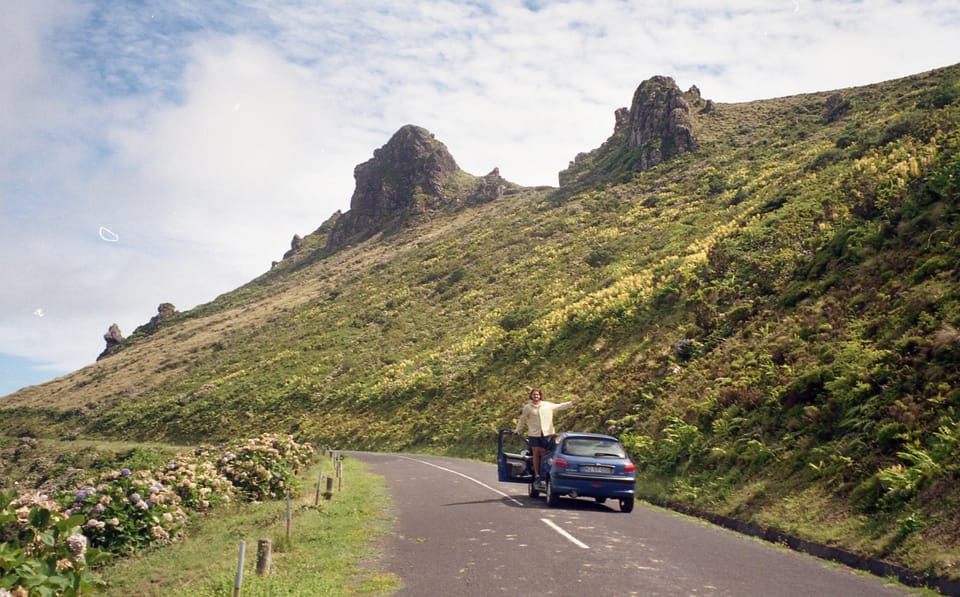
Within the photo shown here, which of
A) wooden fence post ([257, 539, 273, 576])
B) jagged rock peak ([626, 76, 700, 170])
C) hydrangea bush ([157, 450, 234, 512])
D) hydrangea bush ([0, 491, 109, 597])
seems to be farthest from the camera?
jagged rock peak ([626, 76, 700, 170])

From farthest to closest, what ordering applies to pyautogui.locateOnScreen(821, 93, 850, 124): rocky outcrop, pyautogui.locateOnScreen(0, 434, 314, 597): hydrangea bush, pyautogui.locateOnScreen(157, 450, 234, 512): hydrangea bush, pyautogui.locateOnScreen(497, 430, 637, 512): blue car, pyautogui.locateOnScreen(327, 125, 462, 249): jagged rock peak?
pyautogui.locateOnScreen(327, 125, 462, 249): jagged rock peak
pyautogui.locateOnScreen(821, 93, 850, 124): rocky outcrop
pyautogui.locateOnScreen(497, 430, 637, 512): blue car
pyautogui.locateOnScreen(157, 450, 234, 512): hydrangea bush
pyautogui.locateOnScreen(0, 434, 314, 597): hydrangea bush

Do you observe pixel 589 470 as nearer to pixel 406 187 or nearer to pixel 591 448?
pixel 591 448

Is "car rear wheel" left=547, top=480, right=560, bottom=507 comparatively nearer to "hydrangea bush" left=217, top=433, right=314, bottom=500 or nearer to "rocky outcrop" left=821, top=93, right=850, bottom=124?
"hydrangea bush" left=217, top=433, right=314, bottom=500

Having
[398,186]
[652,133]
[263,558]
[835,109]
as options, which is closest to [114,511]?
[263,558]

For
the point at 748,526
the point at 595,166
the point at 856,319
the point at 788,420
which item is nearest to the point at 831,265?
the point at 856,319

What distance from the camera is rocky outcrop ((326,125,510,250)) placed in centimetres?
11094

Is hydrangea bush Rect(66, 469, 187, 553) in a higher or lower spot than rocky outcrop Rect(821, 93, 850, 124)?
lower

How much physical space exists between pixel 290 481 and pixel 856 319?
48.4 ft

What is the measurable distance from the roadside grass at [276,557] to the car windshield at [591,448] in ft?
12.6

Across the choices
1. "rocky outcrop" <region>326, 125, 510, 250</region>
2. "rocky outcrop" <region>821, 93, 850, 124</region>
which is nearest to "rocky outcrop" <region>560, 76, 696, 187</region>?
"rocky outcrop" <region>821, 93, 850, 124</region>

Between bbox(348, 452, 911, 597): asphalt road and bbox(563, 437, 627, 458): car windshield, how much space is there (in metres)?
1.15

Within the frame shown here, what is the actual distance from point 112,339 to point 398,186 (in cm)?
5562

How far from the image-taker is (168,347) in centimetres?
8812

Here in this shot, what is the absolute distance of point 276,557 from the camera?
29.1 feet
